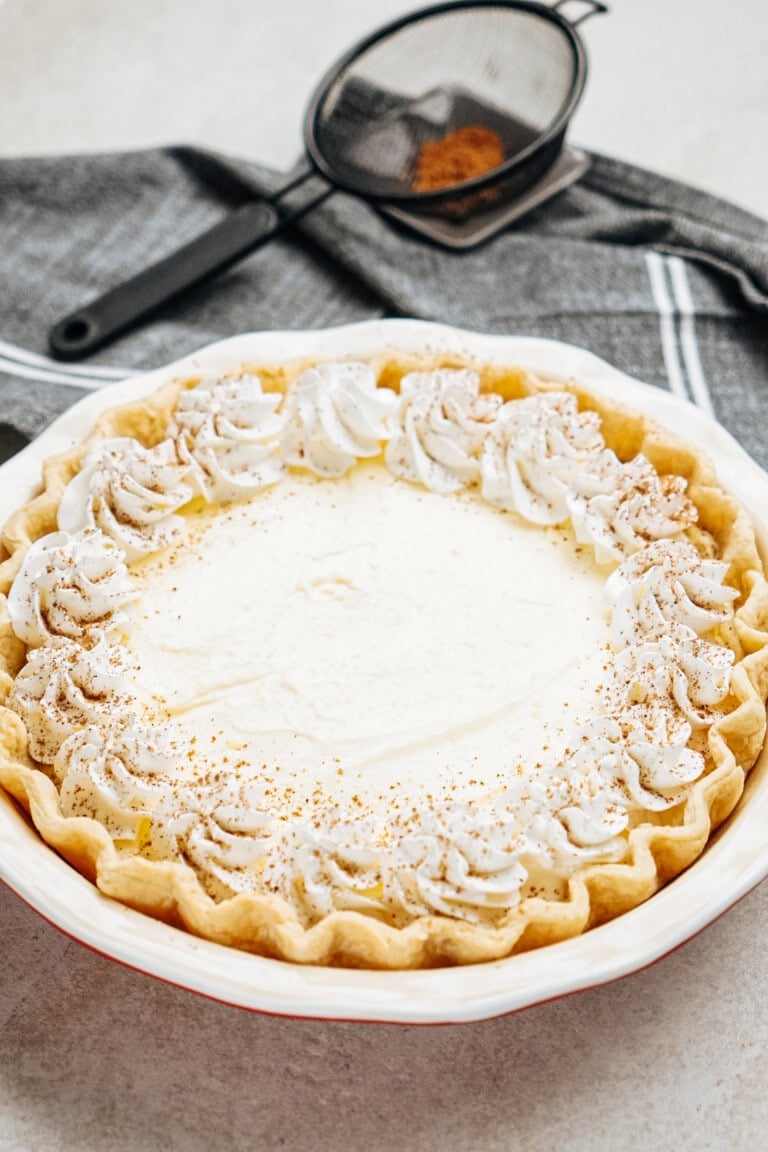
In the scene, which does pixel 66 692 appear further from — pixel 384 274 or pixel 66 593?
pixel 384 274

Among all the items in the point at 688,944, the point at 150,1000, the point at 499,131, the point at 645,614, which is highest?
the point at 499,131

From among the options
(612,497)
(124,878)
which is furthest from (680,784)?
(124,878)

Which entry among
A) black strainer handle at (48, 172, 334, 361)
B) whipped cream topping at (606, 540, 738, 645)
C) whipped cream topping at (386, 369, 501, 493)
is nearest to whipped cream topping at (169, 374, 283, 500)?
whipped cream topping at (386, 369, 501, 493)

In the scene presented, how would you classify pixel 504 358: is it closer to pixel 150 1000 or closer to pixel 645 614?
pixel 645 614

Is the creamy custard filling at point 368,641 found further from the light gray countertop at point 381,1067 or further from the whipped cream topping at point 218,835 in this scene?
the light gray countertop at point 381,1067

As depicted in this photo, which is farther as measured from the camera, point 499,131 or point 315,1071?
point 499,131

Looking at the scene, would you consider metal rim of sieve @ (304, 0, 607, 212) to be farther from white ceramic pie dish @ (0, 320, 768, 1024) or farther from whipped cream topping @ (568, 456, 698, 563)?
white ceramic pie dish @ (0, 320, 768, 1024)
